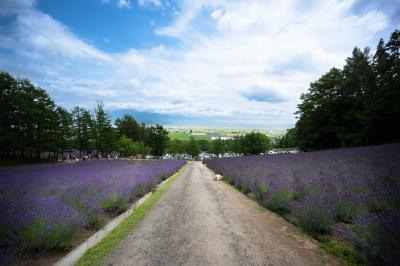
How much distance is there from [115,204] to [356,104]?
1598 inches

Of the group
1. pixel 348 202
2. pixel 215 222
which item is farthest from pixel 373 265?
pixel 215 222

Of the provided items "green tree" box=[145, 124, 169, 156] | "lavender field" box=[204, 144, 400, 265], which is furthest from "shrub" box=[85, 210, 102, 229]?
"green tree" box=[145, 124, 169, 156]

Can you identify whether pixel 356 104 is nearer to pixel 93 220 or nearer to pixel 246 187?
pixel 246 187

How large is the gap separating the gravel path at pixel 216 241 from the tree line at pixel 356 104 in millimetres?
31265

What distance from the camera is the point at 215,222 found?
7.21 meters

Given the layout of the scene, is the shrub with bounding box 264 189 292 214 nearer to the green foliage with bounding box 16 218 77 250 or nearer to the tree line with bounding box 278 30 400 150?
the green foliage with bounding box 16 218 77 250

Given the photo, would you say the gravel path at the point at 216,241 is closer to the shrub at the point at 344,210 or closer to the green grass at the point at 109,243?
the green grass at the point at 109,243

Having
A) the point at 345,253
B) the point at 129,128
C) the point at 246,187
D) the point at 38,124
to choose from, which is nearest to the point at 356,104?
the point at 246,187

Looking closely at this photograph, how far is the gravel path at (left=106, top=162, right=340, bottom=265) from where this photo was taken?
4.62m

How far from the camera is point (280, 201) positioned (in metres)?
8.13

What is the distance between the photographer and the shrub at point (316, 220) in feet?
18.7

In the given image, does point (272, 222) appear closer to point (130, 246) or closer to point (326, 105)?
point (130, 246)

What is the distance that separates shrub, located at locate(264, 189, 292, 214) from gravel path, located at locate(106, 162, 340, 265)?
333mm

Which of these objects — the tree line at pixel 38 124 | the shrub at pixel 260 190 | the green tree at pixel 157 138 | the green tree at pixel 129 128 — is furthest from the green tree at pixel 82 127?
the shrub at pixel 260 190
